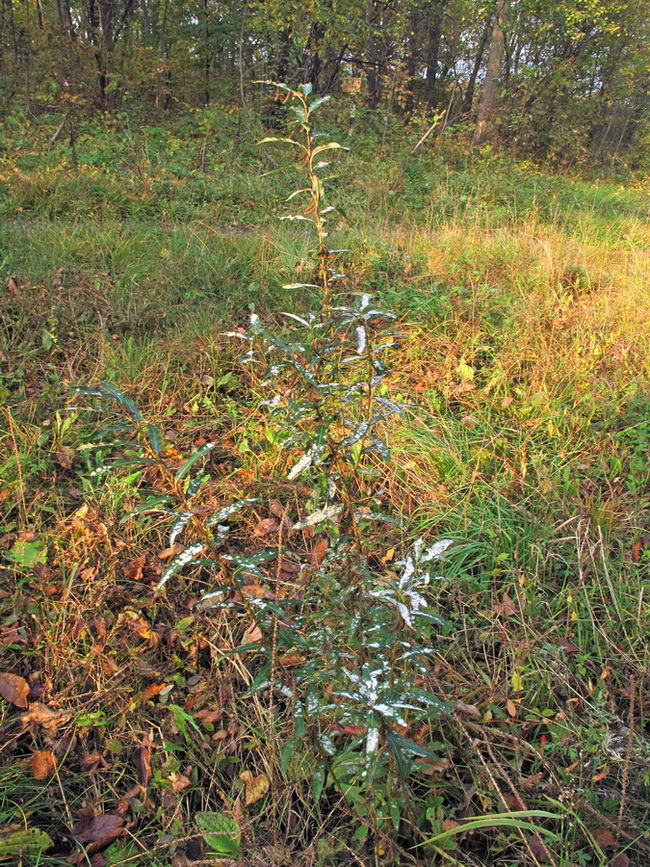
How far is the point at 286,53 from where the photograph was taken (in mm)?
10625

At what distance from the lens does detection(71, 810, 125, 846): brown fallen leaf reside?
1.66 meters

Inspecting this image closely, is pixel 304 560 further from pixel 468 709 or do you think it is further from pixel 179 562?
pixel 179 562

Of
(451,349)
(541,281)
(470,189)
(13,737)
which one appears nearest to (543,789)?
(13,737)

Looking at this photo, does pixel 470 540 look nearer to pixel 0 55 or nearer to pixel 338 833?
pixel 338 833

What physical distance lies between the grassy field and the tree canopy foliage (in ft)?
17.1

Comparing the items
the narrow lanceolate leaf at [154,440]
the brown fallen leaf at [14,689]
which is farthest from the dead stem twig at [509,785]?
the brown fallen leaf at [14,689]

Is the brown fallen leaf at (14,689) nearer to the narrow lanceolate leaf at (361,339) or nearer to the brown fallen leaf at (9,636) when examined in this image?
the brown fallen leaf at (9,636)

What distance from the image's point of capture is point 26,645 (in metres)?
2.09

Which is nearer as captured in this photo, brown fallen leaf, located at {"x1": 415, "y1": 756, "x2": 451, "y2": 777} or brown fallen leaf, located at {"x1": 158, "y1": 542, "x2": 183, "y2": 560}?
brown fallen leaf, located at {"x1": 415, "y1": 756, "x2": 451, "y2": 777}

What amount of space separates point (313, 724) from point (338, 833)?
433 mm

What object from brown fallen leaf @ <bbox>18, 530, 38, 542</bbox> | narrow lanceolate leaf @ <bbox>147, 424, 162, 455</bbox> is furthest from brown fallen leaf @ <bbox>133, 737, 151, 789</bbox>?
narrow lanceolate leaf @ <bbox>147, 424, 162, 455</bbox>

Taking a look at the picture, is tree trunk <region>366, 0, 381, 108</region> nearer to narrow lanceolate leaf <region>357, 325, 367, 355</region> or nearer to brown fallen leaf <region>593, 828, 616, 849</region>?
narrow lanceolate leaf <region>357, 325, 367, 355</region>

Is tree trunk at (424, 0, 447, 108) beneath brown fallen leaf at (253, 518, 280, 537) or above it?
above

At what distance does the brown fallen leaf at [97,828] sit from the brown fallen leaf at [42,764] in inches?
6.6
